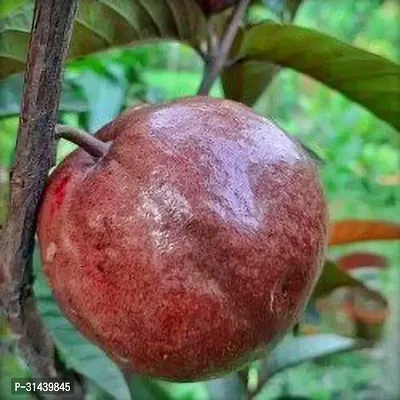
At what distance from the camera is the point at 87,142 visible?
0.49 meters

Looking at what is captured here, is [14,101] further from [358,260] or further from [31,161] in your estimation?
[358,260]

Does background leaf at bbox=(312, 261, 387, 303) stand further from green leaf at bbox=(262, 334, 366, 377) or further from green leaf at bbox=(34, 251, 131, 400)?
green leaf at bbox=(34, 251, 131, 400)

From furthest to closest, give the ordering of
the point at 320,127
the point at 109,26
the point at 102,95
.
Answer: the point at 320,127
the point at 102,95
the point at 109,26

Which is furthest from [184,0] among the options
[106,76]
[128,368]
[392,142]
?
[392,142]

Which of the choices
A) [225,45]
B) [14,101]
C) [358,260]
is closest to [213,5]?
[225,45]

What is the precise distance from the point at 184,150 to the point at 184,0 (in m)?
0.23

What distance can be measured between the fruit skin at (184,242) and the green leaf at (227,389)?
0.36m

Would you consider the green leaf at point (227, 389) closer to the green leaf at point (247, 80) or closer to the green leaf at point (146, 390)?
the green leaf at point (146, 390)

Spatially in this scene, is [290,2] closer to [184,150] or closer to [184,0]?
[184,0]

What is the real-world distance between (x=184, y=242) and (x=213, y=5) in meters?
0.30

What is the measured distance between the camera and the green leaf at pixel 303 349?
865mm

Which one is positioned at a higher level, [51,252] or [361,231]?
[51,252]

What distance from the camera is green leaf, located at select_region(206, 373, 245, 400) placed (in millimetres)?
843

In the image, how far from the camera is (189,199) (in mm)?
457
